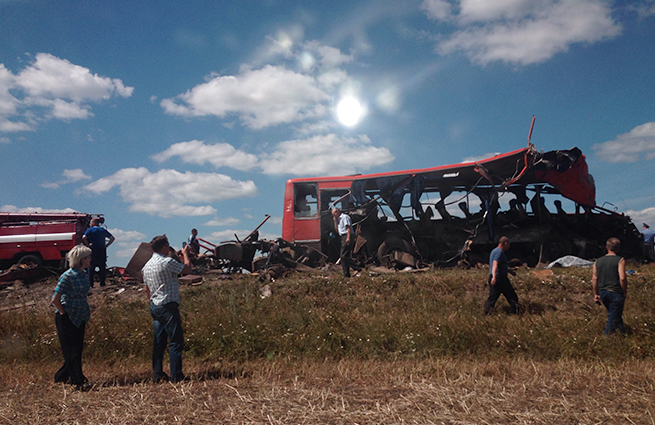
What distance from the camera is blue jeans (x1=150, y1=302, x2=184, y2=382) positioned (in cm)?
460

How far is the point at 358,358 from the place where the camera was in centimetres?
579

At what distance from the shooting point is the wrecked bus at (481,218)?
11.2 meters

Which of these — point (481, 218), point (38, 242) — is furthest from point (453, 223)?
point (38, 242)

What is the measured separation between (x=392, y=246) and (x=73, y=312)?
8.24 m

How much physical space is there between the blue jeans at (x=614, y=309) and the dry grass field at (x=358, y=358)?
0.45ft

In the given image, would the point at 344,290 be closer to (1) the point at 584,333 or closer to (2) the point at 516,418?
(1) the point at 584,333

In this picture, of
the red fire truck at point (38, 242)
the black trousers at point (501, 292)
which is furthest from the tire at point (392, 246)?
the red fire truck at point (38, 242)

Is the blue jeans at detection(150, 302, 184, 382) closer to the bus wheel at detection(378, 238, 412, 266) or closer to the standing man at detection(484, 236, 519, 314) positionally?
the standing man at detection(484, 236, 519, 314)

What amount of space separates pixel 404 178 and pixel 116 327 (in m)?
7.86

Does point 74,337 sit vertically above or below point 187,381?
above

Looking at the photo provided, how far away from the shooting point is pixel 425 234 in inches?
465

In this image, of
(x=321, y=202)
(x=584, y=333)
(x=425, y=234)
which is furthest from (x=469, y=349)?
(x=321, y=202)

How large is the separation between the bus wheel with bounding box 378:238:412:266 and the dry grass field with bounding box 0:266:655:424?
2.05 metres

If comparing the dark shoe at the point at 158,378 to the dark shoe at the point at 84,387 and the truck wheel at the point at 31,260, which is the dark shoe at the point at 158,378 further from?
the truck wheel at the point at 31,260
